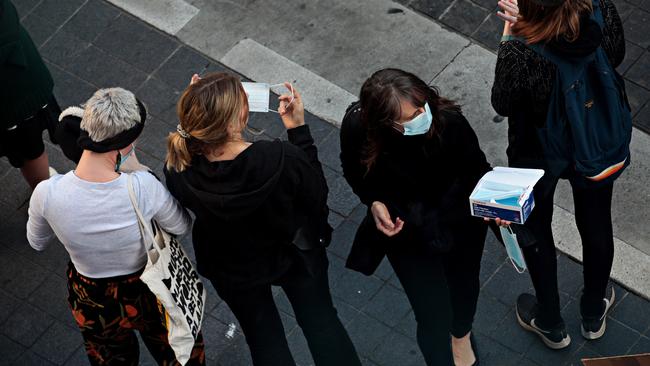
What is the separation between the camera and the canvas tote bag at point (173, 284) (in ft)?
13.9

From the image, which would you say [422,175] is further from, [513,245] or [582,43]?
[582,43]

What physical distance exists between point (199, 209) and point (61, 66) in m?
3.18

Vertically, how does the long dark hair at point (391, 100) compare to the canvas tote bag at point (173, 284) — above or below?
above

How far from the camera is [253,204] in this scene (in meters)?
4.10

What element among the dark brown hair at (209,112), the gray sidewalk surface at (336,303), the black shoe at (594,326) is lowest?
the gray sidewalk surface at (336,303)

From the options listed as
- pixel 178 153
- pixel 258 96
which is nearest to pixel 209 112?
pixel 178 153

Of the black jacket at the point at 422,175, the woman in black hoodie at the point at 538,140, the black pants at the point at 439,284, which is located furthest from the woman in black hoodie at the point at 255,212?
the woman in black hoodie at the point at 538,140

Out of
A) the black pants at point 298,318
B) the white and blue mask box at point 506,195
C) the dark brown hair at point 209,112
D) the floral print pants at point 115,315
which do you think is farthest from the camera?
the black pants at point 298,318

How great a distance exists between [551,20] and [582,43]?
164mm

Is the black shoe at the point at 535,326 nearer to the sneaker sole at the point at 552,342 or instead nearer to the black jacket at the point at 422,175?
the sneaker sole at the point at 552,342

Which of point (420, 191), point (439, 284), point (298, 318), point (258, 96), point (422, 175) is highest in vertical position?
point (258, 96)

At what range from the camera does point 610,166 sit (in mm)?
4668

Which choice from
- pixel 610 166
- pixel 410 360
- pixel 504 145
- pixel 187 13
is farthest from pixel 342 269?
pixel 187 13

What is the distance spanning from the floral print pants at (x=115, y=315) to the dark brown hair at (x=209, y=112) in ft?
2.36
